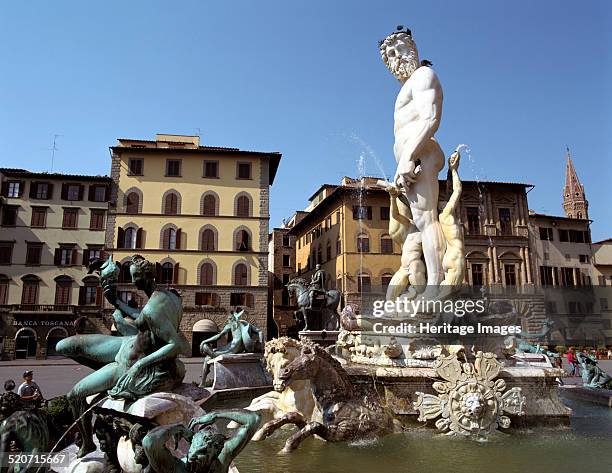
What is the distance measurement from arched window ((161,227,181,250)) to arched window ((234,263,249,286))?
15.6 feet

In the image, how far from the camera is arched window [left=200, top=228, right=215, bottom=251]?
121 feet

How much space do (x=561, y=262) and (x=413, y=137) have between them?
142 feet

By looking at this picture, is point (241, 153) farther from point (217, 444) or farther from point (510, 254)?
point (217, 444)

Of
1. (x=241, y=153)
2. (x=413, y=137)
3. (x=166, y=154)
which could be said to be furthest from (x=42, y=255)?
(x=413, y=137)

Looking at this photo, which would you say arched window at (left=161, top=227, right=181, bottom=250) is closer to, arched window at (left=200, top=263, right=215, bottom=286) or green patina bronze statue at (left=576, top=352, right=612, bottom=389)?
arched window at (left=200, top=263, right=215, bottom=286)

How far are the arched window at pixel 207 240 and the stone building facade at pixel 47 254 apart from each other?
750cm

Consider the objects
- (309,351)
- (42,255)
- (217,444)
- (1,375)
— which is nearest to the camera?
(217,444)

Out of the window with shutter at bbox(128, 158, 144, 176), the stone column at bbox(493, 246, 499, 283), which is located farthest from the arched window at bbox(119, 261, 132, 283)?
the stone column at bbox(493, 246, 499, 283)

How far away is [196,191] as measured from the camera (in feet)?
124

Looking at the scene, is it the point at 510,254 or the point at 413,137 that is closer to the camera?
the point at 413,137

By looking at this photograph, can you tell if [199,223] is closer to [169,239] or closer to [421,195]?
[169,239]

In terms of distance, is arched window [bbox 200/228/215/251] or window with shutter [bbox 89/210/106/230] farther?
window with shutter [bbox 89/210/106/230]

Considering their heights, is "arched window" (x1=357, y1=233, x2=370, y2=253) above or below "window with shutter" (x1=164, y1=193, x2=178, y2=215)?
below

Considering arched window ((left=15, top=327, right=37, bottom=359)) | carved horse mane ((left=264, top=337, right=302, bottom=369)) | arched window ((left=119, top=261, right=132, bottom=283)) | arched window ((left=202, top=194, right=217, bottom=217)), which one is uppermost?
arched window ((left=202, top=194, right=217, bottom=217))
